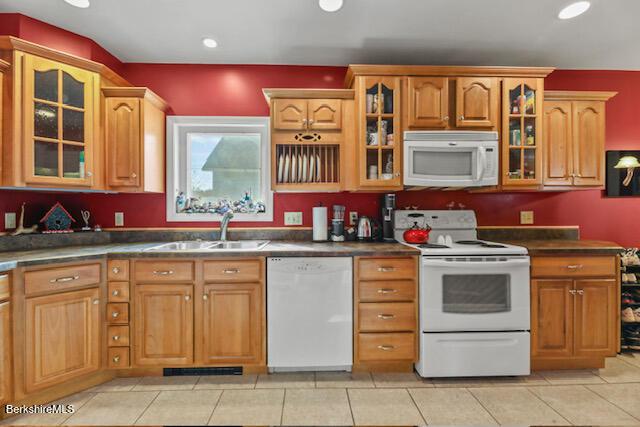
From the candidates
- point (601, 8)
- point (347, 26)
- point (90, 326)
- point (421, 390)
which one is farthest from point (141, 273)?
point (601, 8)

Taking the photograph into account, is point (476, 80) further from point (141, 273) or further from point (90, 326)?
point (90, 326)

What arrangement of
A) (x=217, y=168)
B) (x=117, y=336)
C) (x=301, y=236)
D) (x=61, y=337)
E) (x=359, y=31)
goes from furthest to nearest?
(x=217, y=168) → (x=301, y=236) → (x=359, y=31) → (x=117, y=336) → (x=61, y=337)

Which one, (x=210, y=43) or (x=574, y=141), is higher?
(x=210, y=43)

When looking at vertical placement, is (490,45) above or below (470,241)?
above

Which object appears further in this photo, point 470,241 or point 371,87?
point 470,241

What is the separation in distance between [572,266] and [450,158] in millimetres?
1157

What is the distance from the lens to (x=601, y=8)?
2197mm

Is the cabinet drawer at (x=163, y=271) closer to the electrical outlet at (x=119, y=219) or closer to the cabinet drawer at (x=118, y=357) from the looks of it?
the cabinet drawer at (x=118, y=357)

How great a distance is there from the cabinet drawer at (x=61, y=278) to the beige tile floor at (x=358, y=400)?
72cm

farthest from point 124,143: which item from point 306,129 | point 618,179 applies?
point 618,179

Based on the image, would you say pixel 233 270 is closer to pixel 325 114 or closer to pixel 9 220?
pixel 325 114

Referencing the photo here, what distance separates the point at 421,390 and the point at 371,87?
Answer: 2210mm

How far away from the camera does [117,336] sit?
2.20 metres

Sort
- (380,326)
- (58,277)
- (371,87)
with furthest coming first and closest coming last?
(371,87)
(380,326)
(58,277)
